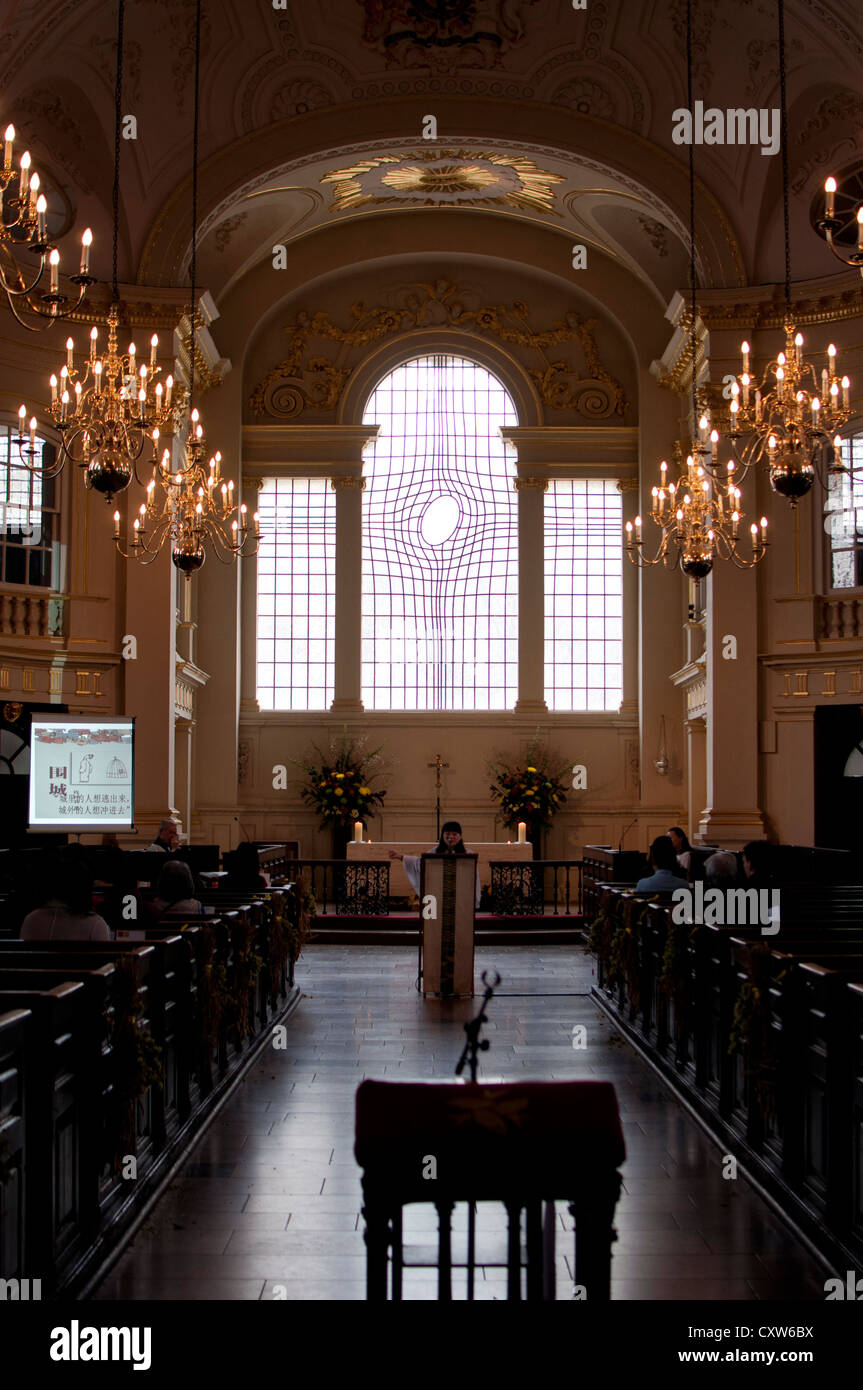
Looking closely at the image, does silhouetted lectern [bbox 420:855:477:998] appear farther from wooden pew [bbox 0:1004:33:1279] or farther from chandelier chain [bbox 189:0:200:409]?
chandelier chain [bbox 189:0:200:409]

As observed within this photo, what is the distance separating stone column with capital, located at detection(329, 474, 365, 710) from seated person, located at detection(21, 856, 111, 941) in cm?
1284

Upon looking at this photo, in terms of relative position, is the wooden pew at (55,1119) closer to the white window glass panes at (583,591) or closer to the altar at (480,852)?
the altar at (480,852)

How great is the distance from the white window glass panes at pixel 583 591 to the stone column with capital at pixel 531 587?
0.76ft

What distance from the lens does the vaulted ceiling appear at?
47.7 feet

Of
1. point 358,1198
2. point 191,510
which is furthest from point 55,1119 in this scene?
point 191,510

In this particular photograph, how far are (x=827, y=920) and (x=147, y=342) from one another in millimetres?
11493

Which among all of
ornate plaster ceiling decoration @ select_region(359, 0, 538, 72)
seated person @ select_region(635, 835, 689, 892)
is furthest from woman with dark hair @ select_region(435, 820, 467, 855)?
ornate plaster ceiling decoration @ select_region(359, 0, 538, 72)

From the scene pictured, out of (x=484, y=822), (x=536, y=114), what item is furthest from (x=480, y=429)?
(x=484, y=822)

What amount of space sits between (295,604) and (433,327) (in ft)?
15.2

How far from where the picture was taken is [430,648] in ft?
63.0

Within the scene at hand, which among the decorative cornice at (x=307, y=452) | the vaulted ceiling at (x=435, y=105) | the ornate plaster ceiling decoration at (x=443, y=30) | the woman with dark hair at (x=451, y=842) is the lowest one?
the woman with dark hair at (x=451, y=842)

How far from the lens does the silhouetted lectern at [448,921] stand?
33.3ft

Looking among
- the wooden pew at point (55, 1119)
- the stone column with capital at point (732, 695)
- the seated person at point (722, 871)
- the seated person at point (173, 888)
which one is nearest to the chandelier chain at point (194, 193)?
the stone column with capital at point (732, 695)
